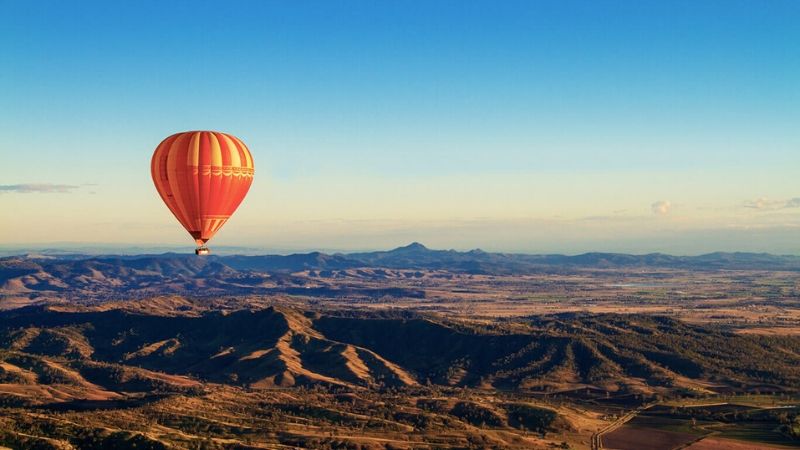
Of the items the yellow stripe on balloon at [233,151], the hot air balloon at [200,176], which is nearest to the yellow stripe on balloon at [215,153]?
the hot air balloon at [200,176]

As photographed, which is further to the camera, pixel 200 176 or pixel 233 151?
pixel 233 151

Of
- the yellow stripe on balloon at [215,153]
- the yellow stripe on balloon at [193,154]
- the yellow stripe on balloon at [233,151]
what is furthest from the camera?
the yellow stripe on balloon at [233,151]

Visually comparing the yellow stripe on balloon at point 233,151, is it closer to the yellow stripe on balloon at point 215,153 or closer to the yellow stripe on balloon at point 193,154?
the yellow stripe on balloon at point 215,153

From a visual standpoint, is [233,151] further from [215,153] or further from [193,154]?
[193,154]

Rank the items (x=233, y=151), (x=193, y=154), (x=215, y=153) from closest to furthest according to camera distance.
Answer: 1. (x=193, y=154)
2. (x=215, y=153)
3. (x=233, y=151)

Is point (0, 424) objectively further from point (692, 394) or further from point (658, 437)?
point (692, 394)

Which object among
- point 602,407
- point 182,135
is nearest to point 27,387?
point 182,135

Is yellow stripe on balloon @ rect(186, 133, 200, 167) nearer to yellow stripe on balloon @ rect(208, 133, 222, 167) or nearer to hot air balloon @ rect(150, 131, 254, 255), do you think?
hot air balloon @ rect(150, 131, 254, 255)

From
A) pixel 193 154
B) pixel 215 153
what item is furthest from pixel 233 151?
pixel 193 154

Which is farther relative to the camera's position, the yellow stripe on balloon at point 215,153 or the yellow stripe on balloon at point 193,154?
the yellow stripe on balloon at point 215,153
